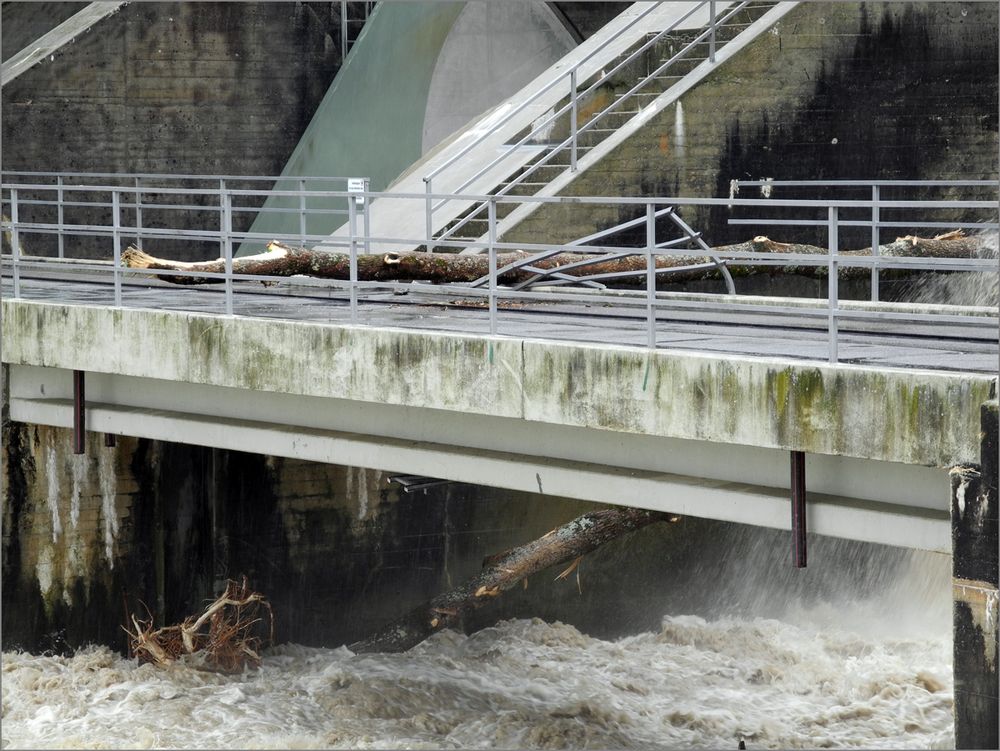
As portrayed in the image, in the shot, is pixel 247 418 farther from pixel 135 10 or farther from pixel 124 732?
pixel 135 10

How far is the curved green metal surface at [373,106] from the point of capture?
23.9 metres

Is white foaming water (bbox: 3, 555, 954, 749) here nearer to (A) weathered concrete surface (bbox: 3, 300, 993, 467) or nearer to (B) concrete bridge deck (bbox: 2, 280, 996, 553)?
A: (B) concrete bridge deck (bbox: 2, 280, 996, 553)

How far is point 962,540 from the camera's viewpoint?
22.7 ft

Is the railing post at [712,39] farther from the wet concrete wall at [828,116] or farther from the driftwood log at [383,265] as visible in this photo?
the driftwood log at [383,265]

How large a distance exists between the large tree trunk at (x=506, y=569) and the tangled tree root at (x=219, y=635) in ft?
3.45

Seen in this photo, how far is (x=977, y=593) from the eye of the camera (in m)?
6.87

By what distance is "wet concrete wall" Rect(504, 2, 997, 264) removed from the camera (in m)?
17.7

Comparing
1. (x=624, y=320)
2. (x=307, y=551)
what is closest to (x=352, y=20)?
(x=307, y=551)

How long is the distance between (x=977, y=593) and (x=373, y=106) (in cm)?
1842

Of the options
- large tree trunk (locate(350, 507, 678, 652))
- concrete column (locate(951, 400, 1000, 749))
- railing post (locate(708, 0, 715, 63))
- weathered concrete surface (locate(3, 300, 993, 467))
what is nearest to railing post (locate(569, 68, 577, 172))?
railing post (locate(708, 0, 715, 63))

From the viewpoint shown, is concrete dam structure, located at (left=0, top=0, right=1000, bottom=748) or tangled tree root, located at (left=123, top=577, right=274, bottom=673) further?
tangled tree root, located at (left=123, top=577, right=274, bottom=673)

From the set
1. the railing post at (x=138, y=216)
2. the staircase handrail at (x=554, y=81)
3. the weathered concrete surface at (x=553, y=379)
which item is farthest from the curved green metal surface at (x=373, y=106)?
the weathered concrete surface at (x=553, y=379)

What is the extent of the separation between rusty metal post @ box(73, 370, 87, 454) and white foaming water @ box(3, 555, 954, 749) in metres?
2.21

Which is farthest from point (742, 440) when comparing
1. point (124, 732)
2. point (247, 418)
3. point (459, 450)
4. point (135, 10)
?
point (135, 10)
